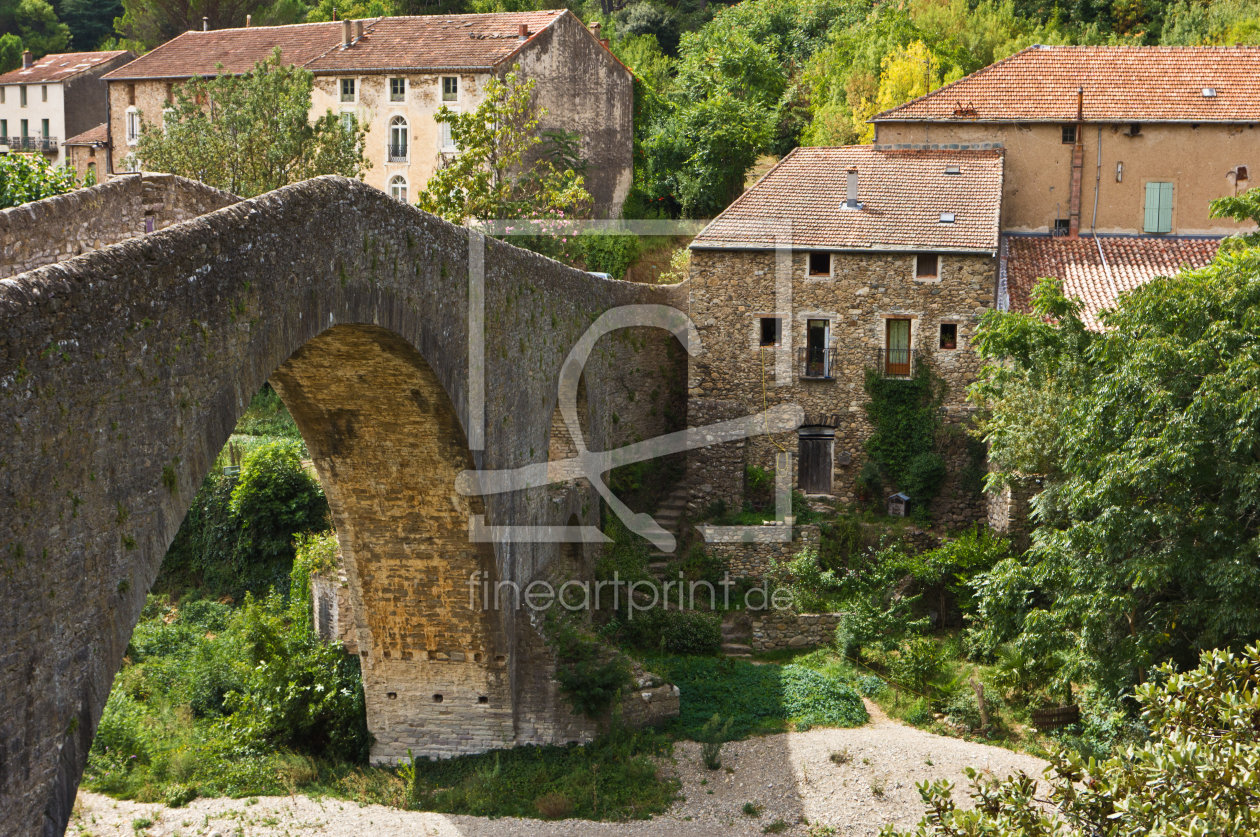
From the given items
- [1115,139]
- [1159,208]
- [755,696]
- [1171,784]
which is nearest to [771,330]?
[755,696]

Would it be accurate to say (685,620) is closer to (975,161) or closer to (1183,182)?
(975,161)

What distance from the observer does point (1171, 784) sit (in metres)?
6.86

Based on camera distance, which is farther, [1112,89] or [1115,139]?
[1112,89]

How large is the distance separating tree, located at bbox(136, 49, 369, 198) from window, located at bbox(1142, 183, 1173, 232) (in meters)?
16.2

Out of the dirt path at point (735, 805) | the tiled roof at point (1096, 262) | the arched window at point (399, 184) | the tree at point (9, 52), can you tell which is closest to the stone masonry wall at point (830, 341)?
the tiled roof at point (1096, 262)

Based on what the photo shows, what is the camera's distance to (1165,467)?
13.4 metres

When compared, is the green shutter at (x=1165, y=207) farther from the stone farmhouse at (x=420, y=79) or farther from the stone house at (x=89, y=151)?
the stone house at (x=89, y=151)

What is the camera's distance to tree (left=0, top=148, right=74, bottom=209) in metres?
16.7

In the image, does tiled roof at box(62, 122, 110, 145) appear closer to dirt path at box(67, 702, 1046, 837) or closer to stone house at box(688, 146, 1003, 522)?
stone house at box(688, 146, 1003, 522)

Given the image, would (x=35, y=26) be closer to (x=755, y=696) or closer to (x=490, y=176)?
(x=490, y=176)

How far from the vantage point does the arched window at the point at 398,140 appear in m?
30.6

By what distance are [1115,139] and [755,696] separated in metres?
14.3

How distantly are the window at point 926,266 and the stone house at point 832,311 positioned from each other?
0.02 meters

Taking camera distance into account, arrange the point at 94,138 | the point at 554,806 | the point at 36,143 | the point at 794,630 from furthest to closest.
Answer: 1. the point at 36,143
2. the point at 94,138
3. the point at 794,630
4. the point at 554,806
